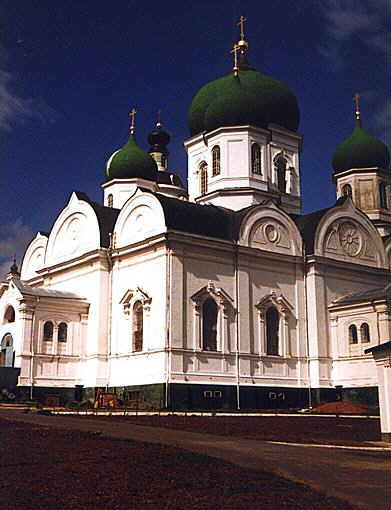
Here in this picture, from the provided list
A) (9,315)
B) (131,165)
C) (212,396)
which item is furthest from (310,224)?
(9,315)

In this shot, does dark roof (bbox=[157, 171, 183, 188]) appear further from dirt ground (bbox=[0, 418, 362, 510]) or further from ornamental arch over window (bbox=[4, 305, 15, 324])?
dirt ground (bbox=[0, 418, 362, 510])

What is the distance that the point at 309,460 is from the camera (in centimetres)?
1183

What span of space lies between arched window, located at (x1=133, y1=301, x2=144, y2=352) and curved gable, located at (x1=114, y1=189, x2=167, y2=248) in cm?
314

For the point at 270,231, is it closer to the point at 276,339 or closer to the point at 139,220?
the point at 276,339

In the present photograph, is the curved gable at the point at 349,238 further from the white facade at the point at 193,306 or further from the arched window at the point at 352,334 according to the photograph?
the arched window at the point at 352,334

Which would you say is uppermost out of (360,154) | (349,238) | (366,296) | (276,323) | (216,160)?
(360,154)

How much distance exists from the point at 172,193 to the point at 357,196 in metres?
12.4

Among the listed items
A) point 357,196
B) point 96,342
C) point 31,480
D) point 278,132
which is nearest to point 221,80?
point 278,132

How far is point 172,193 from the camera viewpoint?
1854 inches

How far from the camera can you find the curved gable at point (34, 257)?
39750mm

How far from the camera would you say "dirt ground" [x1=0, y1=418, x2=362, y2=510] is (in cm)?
728

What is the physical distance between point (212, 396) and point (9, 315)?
438 inches

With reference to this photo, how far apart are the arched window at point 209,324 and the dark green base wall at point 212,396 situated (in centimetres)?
183

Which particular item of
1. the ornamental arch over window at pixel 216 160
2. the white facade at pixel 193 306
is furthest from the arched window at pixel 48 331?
the ornamental arch over window at pixel 216 160
